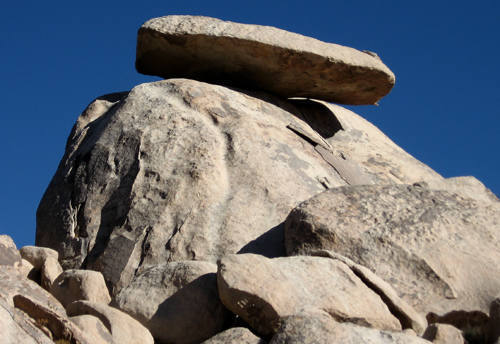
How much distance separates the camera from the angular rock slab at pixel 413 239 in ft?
16.7

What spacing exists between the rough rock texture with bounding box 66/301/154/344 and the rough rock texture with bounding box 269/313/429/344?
69 centimetres

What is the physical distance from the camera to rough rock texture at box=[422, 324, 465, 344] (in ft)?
13.9

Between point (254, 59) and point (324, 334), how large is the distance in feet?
13.6

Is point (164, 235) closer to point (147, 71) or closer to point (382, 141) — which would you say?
point (147, 71)

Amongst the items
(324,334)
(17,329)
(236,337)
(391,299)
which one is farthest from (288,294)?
(17,329)

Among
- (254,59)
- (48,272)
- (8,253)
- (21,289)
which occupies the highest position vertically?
(254,59)

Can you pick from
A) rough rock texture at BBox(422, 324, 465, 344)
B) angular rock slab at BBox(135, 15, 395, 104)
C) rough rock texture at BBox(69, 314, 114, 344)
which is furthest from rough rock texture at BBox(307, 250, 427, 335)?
angular rock slab at BBox(135, 15, 395, 104)

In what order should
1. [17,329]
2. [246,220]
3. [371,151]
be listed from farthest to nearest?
[371,151] → [246,220] → [17,329]

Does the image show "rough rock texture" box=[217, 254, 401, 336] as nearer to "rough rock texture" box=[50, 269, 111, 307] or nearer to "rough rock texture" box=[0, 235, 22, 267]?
"rough rock texture" box=[50, 269, 111, 307]

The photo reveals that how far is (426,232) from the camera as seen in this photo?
542 centimetres

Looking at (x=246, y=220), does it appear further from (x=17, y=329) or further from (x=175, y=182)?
(x=17, y=329)

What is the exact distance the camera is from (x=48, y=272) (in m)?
5.34

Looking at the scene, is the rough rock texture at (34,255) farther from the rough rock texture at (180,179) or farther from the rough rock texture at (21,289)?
the rough rock texture at (21,289)

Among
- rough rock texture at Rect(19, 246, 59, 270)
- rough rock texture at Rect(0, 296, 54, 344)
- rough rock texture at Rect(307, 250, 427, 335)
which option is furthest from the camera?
rough rock texture at Rect(19, 246, 59, 270)
